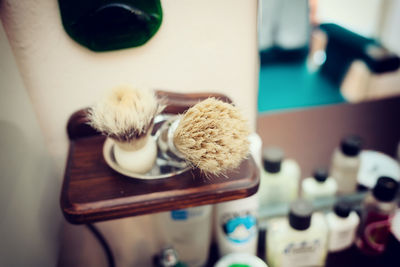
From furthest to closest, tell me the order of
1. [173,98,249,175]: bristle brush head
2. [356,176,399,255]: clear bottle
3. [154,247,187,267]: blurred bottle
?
1. [356,176,399,255]: clear bottle
2. [154,247,187,267]: blurred bottle
3. [173,98,249,175]: bristle brush head

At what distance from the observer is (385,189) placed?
52cm

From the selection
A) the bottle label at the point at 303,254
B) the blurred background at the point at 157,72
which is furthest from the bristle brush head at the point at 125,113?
the bottle label at the point at 303,254

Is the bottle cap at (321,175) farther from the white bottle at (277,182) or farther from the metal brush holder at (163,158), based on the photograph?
the metal brush holder at (163,158)

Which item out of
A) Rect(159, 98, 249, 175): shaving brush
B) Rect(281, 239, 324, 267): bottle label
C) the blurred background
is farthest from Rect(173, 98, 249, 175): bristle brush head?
Rect(281, 239, 324, 267): bottle label

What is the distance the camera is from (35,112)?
1.46 ft

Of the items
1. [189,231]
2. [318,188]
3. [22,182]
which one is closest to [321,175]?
[318,188]

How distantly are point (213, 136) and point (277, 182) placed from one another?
32cm

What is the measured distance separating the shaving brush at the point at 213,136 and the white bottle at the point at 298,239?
222 millimetres

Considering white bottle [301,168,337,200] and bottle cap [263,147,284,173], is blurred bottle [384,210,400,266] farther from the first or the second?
bottle cap [263,147,284,173]

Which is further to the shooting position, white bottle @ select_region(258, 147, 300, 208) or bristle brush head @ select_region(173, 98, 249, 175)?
white bottle @ select_region(258, 147, 300, 208)

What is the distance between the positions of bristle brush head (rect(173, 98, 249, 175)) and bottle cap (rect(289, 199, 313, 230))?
0.21 meters

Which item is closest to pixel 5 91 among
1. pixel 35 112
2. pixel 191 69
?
pixel 35 112

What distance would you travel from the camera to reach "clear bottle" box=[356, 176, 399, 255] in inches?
21.6

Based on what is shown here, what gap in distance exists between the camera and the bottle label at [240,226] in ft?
1.59
